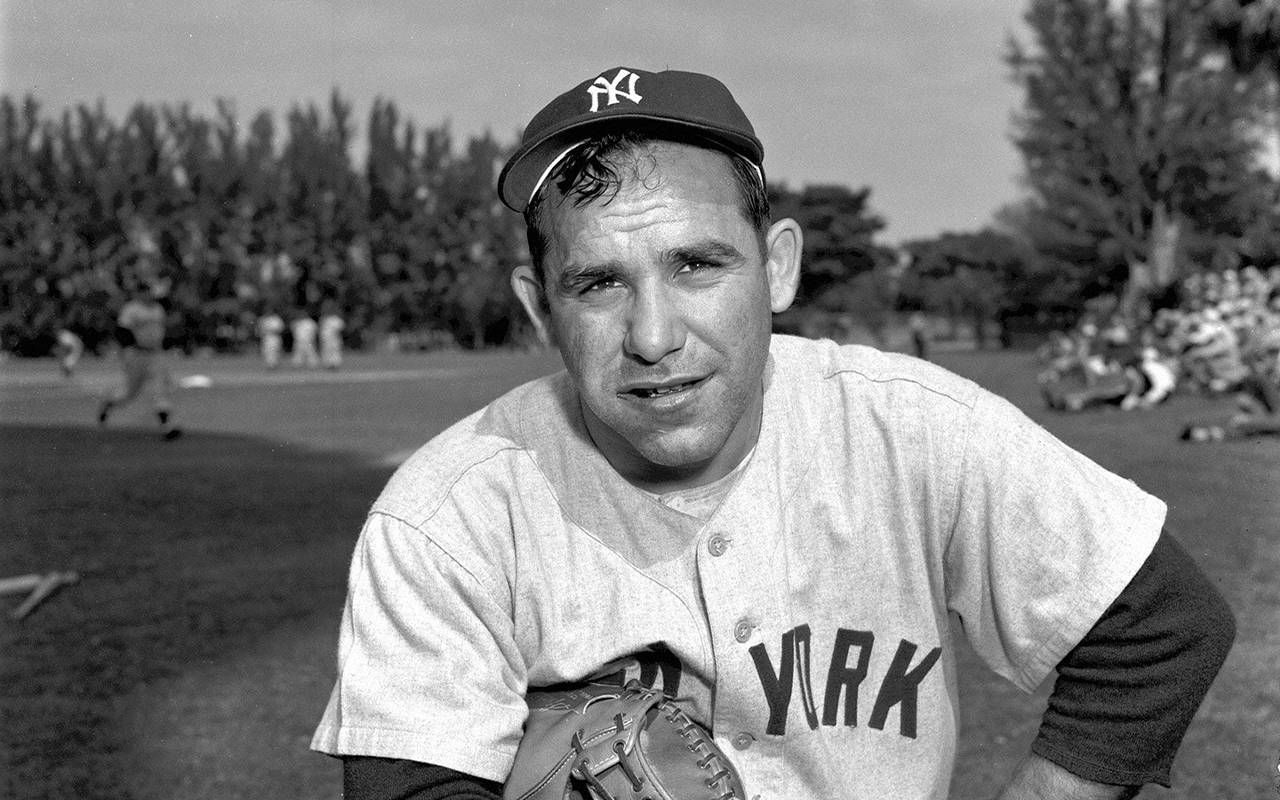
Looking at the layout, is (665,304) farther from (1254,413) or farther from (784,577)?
(1254,413)

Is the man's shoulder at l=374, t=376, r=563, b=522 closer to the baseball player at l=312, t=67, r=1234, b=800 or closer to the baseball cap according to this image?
the baseball player at l=312, t=67, r=1234, b=800

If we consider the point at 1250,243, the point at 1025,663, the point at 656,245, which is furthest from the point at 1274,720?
the point at 1250,243

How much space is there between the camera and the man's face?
2012 mm

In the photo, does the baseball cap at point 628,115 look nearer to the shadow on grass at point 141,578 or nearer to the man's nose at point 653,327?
the man's nose at point 653,327

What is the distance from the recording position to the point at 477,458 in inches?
84.2

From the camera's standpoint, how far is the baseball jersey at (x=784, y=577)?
1948mm

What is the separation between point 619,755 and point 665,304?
717 mm

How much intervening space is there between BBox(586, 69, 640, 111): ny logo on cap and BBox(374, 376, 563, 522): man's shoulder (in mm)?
533

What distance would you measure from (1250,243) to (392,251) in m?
36.2

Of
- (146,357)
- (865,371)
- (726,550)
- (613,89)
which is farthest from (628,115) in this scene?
(146,357)

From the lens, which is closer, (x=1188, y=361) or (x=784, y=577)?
(x=784, y=577)

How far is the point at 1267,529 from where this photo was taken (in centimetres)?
745

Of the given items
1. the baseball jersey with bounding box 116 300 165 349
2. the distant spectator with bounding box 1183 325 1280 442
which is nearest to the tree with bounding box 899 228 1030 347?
the distant spectator with bounding box 1183 325 1280 442

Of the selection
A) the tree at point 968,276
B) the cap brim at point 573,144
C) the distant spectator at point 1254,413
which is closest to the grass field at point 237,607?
the distant spectator at point 1254,413
